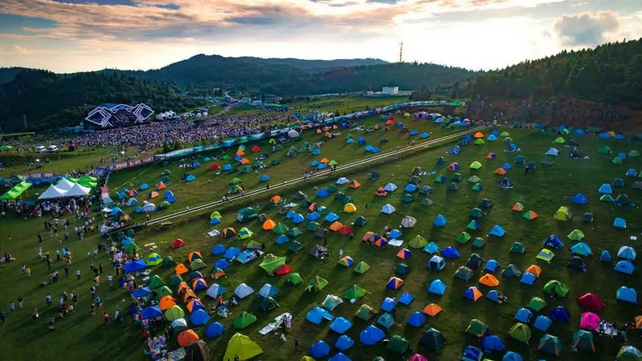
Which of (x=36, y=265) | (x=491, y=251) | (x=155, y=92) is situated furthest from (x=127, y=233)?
(x=155, y=92)

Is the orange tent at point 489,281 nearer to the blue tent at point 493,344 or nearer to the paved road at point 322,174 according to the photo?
the blue tent at point 493,344

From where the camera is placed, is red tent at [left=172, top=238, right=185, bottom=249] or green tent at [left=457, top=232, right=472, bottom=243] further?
red tent at [left=172, top=238, right=185, bottom=249]

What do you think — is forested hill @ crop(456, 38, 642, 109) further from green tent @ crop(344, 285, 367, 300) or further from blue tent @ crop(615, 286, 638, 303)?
green tent @ crop(344, 285, 367, 300)

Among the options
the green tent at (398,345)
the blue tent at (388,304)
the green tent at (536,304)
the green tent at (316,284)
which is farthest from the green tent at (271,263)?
the green tent at (536,304)

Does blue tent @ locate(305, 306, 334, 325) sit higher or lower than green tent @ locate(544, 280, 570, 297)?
lower

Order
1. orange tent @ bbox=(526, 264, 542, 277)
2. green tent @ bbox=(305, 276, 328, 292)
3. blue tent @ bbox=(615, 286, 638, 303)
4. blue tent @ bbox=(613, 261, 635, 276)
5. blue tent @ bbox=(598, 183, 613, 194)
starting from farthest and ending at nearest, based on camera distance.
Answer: blue tent @ bbox=(598, 183, 613, 194)
orange tent @ bbox=(526, 264, 542, 277)
green tent @ bbox=(305, 276, 328, 292)
blue tent @ bbox=(613, 261, 635, 276)
blue tent @ bbox=(615, 286, 638, 303)

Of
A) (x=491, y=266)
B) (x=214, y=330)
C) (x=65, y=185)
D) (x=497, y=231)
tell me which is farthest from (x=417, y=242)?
(x=65, y=185)

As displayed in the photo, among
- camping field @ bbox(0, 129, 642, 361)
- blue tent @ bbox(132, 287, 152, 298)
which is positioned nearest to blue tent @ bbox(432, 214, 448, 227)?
camping field @ bbox(0, 129, 642, 361)

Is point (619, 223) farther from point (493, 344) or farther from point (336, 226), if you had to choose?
point (336, 226)
